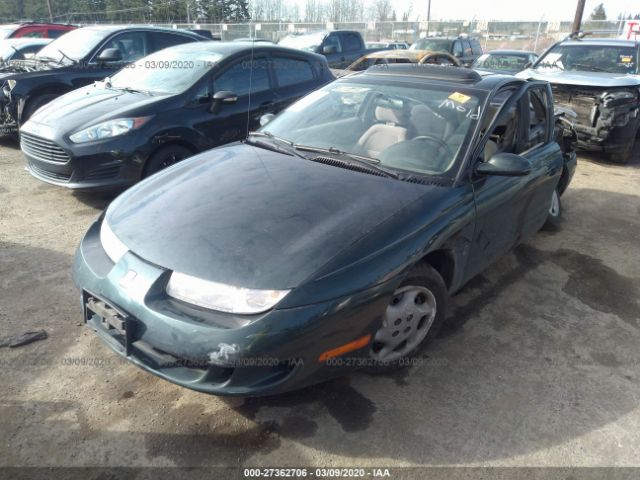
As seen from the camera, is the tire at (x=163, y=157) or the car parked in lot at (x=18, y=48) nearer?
the tire at (x=163, y=157)

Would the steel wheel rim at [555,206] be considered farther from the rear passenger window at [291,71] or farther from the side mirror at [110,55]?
the side mirror at [110,55]

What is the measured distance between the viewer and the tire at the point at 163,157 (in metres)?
4.69

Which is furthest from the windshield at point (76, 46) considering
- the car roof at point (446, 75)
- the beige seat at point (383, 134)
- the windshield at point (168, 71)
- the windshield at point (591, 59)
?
the windshield at point (591, 59)

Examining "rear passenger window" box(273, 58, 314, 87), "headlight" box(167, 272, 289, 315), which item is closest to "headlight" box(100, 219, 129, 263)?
A: "headlight" box(167, 272, 289, 315)

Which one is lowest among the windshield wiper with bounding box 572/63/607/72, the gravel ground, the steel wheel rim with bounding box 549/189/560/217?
the gravel ground

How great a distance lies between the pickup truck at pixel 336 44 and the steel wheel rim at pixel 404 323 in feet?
33.7

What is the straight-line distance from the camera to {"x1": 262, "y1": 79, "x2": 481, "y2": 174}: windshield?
2922 millimetres

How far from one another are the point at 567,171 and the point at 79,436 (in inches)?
197

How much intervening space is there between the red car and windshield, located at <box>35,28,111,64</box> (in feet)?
17.0

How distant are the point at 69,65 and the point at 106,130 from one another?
10.8 feet

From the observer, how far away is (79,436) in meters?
2.23

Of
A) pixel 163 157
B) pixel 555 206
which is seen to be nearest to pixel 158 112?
pixel 163 157

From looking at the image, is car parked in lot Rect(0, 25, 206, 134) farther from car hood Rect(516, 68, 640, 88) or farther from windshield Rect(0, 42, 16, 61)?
car hood Rect(516, 68, 640, 88)

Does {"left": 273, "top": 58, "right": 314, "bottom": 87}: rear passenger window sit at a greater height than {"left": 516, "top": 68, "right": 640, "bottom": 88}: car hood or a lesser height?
greater
